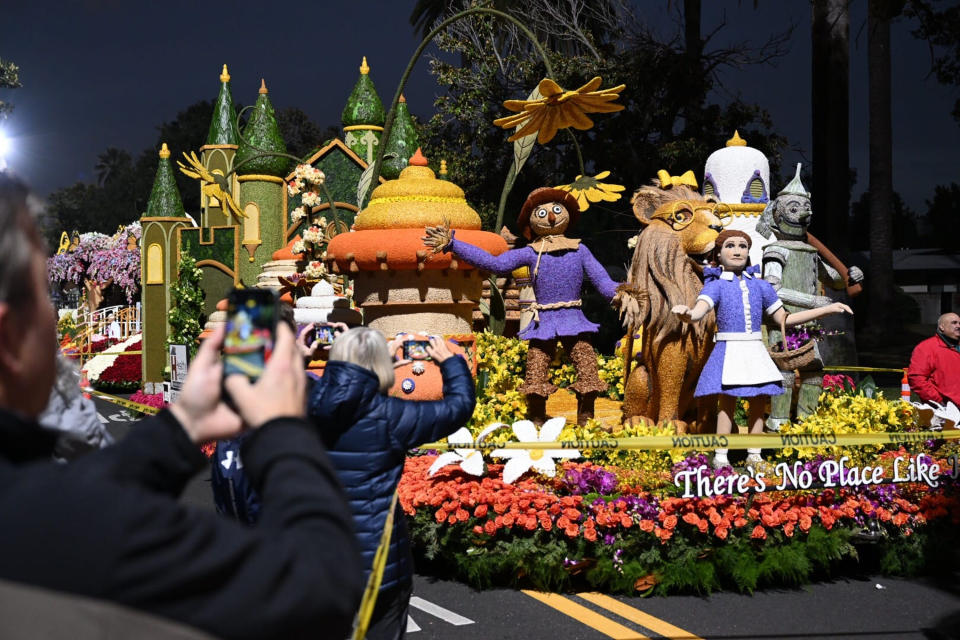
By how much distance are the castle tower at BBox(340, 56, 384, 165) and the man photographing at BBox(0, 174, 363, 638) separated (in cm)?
1986

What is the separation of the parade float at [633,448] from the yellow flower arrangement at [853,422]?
0.07 ft

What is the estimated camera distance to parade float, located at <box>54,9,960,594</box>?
542 cm

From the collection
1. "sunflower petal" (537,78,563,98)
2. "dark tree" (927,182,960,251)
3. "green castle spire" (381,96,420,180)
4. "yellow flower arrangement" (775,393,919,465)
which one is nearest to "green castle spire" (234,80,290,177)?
"green castle spire" (381,96,420,180)

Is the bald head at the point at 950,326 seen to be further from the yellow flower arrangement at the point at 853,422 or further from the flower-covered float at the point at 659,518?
the flower-covered float at the point at 659,518

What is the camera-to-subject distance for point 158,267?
2200 centimetres

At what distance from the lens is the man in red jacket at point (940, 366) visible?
7.33 metres

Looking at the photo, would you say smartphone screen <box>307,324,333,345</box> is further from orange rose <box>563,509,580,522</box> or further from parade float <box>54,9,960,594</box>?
orange rose <box>563,509,580,522</box>

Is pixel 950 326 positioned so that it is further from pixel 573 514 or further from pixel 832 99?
pixel 832 99

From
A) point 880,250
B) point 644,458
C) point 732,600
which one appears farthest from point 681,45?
point 732,600

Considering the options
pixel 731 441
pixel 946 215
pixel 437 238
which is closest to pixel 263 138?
pixel 437 238

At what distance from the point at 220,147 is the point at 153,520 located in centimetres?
2277

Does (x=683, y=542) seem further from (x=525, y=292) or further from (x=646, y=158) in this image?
(x=646, y=158)

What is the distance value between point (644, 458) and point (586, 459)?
0.42 metres

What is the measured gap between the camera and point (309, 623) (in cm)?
117
